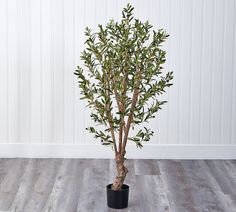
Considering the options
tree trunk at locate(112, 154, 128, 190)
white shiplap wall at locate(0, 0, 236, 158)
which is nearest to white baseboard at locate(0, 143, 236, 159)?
white shiplap wall at locate(0, 0, 236, 158)

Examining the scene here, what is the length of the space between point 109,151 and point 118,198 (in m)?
1.26

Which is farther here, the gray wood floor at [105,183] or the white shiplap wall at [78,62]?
the white shiplap wall at [78,62]

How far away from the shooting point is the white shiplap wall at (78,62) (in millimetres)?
4672

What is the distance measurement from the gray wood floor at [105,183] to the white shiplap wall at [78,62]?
0.27 meters

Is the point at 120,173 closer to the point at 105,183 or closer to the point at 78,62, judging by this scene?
the point at 105,183

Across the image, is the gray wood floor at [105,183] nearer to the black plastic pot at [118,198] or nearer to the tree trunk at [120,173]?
the black plastic pot at [118,198]

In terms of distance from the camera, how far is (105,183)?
4.05 meters

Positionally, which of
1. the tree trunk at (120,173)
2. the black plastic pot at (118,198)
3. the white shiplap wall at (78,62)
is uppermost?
the white shiplap wall at (78,62)

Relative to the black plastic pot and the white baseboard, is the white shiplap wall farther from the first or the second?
the black plastic pot

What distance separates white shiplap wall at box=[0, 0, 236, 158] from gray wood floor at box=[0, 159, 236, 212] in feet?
0.89

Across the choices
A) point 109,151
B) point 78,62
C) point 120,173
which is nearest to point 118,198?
point 120,173

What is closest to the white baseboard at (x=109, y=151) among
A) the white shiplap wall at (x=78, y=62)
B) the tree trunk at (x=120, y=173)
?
the white shiplap wall at (x=78, y=62)
